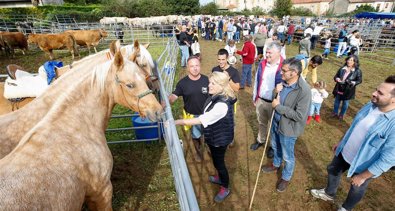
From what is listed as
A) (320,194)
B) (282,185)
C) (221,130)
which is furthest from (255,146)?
(221,130)

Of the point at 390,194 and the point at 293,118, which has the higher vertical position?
the point at 293,118

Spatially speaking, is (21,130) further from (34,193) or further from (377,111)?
(377,111)

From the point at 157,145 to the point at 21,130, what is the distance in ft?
8.86

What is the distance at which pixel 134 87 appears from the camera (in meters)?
2.39

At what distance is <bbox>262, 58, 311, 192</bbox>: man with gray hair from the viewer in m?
2.89

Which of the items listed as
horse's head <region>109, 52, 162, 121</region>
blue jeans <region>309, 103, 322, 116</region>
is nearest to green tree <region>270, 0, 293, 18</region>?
blue jeans <region>309, 103, 322, 116</region>

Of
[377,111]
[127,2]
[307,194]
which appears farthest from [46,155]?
[127,2]

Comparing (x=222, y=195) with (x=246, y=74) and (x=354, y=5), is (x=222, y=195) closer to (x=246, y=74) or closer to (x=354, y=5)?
(x=246, y=74)

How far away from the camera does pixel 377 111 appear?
2.31m

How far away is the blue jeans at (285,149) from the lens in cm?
320

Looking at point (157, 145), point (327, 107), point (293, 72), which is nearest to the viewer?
point (293, 72)

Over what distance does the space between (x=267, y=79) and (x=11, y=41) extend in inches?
596

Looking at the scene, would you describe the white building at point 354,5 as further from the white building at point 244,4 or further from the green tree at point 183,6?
the green tree at point 183,6

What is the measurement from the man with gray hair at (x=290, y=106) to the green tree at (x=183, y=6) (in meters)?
51.5
